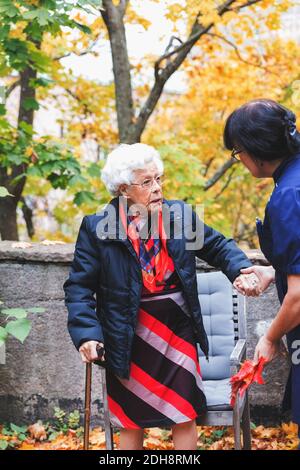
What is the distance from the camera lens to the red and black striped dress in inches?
109

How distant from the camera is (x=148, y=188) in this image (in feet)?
9.18

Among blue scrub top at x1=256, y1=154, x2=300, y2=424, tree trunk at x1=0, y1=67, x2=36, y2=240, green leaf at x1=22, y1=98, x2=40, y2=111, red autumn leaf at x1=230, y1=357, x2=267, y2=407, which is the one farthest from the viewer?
tree trunk at x1=0, y1=67, x2=36, y2=240

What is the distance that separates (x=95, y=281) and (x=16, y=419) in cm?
174

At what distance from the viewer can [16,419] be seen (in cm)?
411

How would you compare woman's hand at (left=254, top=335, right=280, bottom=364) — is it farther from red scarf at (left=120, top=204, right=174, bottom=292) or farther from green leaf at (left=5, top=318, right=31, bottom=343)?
Answer: green leaf at (left=5, top=318, right=31, bottom=343)

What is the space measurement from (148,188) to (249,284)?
0.60 m

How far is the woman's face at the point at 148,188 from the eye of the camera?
9.15 ft

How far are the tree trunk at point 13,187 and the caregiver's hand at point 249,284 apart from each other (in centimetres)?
486

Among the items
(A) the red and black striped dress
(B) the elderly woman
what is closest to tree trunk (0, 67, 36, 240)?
(B) the elderly woman

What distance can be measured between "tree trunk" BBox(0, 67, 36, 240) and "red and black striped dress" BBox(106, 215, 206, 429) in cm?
477

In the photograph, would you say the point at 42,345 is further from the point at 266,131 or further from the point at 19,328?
the point at 266,131

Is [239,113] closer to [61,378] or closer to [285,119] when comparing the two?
[285,119]

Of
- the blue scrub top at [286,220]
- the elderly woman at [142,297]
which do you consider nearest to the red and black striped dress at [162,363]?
the elderly woman at [142,297]

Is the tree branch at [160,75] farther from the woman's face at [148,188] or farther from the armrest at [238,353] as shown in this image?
the woman's face at [148,188]
